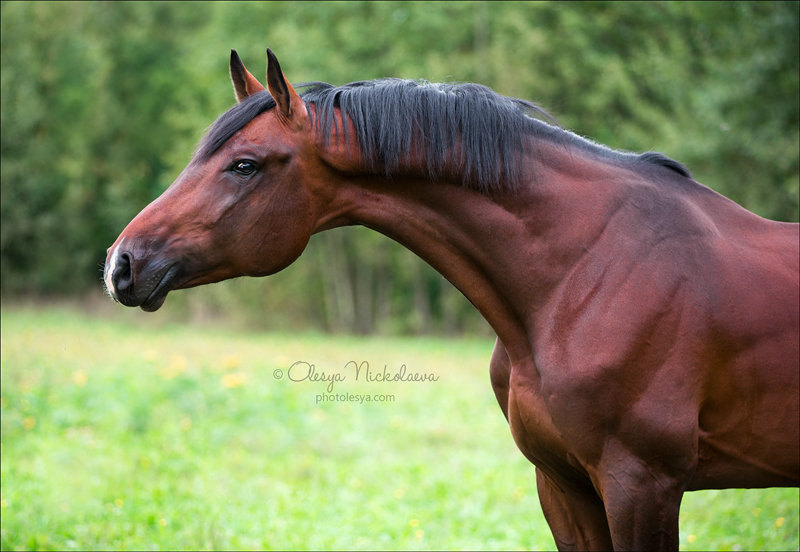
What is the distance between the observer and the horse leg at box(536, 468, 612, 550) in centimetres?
272

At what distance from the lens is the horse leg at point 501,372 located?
2.76 m

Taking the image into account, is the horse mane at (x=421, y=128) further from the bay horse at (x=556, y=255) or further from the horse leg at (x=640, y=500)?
the horse leg at (x=640, y=500)

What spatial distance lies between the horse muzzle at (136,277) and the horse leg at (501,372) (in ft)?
4.11

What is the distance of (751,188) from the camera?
10539 millimetres

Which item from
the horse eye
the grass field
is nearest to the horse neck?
the horse eye

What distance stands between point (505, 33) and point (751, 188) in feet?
36.1

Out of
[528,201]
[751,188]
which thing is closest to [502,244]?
[528,201]

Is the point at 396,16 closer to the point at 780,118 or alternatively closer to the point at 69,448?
the point at 780,118

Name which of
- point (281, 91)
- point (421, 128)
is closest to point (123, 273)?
point (281, 91)

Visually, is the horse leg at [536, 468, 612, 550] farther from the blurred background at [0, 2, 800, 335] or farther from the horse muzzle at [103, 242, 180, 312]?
→ the blurred background at [0, 2, 800, 335]

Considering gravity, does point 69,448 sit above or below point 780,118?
below

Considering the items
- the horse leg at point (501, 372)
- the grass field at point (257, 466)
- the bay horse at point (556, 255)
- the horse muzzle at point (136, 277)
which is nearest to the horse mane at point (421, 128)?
the bay horse at point (556, 255)

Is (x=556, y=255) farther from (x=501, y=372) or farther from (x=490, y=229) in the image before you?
(x=501, y=372)

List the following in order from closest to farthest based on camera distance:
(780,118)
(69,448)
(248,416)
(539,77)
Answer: (69,448)
(248,416)
(780,118)
(539,77)
